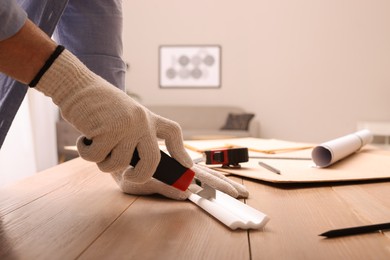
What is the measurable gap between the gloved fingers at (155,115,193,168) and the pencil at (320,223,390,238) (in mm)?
239

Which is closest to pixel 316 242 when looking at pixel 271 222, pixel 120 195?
pixel 271 222

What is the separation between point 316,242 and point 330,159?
0.54m

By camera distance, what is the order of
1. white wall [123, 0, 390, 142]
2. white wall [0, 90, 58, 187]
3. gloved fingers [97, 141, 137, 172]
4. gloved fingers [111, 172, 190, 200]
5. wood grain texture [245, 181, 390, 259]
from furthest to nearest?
white wall [123, 0, 390, 142] → white wall [0, 90, 58, 187] → gloved fingers [111, 172, 190, 200] → gloved fingers [97, 141, 137, 172] → wood grain texture [245, 181, 390, 259]

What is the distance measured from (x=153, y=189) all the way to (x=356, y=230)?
1.07 ft

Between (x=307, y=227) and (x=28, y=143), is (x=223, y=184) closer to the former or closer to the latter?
(x=307, y=227)

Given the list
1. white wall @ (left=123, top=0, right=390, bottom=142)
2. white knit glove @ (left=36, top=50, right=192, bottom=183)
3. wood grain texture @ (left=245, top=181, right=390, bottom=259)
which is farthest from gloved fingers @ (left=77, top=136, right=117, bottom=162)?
white wall @ (left=123, top=0, right=390, bottom=142)

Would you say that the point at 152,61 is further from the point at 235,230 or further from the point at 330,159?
the point at 235,230

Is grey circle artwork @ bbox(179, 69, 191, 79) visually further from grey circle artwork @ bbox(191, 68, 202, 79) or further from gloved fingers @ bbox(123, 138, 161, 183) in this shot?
gloved fingers @ bbox(123, 138, 161, 183)

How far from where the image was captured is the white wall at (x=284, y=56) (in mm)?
4762

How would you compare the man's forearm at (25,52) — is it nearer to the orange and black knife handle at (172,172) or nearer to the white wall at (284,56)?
the orange and black knife handle at (172,172)

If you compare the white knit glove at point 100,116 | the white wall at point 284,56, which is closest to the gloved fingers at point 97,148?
the white knit glove at point 100,116

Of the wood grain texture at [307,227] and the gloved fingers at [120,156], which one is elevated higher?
the gloved fingers at [120,156]

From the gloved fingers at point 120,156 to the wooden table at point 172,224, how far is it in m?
0.07

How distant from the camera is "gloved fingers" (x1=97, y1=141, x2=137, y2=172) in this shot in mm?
542
